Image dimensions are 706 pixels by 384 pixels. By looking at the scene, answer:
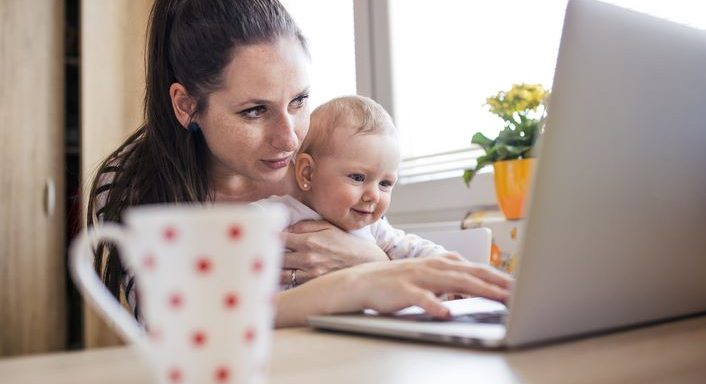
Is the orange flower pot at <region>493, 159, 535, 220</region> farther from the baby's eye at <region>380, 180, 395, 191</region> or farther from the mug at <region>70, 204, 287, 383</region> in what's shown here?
the mug at <region>70, 204, 287, 383</region>

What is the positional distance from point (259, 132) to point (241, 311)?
1105 millimetres

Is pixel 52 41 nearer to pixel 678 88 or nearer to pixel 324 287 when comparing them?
pixel 324 287

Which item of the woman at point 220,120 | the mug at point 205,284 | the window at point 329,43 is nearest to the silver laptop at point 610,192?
the mug at point 205,284

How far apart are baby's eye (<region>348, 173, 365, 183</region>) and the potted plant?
509 mm

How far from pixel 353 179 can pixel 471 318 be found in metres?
0.75

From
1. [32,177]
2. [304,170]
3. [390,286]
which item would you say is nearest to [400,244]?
[304,170]

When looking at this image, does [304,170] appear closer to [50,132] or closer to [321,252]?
[321,252]

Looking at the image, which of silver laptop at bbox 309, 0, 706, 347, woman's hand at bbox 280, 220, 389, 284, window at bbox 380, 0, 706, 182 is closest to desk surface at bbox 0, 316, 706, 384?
silver laptop at bbox 309, 0, 706, 347

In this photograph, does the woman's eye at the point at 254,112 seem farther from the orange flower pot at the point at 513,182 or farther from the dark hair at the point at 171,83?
the orange flower pot at the point at 513,182

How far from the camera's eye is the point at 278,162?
4.68ft

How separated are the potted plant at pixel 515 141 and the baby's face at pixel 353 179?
1.50 ft

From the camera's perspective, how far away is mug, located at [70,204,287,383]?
319 mm

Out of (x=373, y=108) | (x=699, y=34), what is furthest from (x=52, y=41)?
(x=699, y=34)

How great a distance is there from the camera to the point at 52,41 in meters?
2.53
